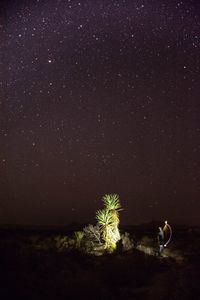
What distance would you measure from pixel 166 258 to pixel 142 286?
262 centimetres

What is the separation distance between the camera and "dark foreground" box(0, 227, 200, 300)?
11.2 meters

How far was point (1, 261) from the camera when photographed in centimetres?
1474

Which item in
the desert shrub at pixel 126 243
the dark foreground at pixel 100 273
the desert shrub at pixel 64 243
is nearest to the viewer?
the dark foreground at pixel 100 273

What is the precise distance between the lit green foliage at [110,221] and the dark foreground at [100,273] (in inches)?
41.2

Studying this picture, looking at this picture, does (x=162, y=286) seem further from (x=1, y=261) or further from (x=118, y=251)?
(x=1, y=261)

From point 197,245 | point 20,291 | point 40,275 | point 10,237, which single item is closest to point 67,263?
point 40,275

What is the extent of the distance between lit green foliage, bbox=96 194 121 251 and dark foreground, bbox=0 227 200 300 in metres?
1.05

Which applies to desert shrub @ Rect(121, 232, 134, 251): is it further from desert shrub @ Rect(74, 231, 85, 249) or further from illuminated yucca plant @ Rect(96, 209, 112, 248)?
desert shrub @ Rect(74, 231, 85, 249)

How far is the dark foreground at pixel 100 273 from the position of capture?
1117cm

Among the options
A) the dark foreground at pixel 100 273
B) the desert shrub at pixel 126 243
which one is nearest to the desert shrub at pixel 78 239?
the dark foreground at pixel 100 273

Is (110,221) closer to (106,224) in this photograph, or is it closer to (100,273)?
(106,224)

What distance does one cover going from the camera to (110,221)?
17125 mm

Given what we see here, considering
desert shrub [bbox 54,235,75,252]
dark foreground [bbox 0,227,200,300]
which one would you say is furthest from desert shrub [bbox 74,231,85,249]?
dark foreground [bbox 0,227,200,300]

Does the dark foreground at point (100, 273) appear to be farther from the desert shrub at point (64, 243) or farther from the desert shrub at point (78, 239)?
the desert shrub at point (78, 239)
